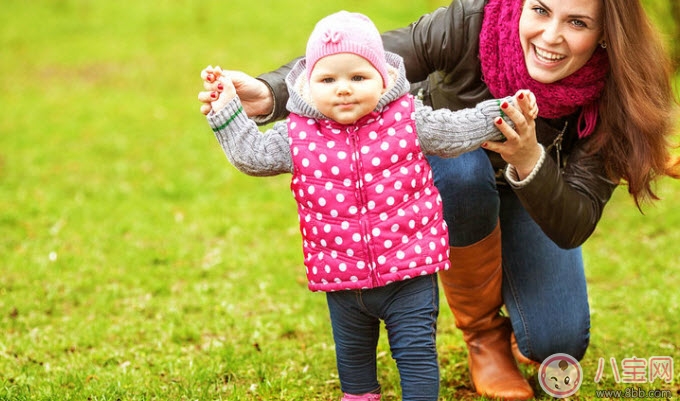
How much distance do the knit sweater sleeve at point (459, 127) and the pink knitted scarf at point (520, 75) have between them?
39 cm

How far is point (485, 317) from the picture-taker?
3.59 meters

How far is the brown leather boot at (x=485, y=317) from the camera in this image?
3439 millimetres

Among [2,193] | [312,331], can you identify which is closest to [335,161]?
[312,331]

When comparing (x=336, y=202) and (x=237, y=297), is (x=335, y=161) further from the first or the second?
(x=237, y=297)

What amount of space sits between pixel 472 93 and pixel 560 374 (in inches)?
47.2

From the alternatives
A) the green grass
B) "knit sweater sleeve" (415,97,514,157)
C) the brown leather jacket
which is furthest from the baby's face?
the green grass

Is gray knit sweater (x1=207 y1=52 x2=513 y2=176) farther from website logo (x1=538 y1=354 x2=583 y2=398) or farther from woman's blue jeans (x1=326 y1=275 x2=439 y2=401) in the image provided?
website logo (x1=538 y1=354 x2=583 y2=398)

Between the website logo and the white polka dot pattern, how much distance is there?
101 cm

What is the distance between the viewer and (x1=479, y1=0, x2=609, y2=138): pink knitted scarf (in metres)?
3.08

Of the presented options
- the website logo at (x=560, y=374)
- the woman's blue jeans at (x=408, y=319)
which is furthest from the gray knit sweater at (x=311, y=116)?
the website logo at (x=560, y=374)

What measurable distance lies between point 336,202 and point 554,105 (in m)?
0.93

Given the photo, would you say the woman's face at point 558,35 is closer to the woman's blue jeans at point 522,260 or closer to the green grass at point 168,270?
the woman's blue jeans at point 522,260

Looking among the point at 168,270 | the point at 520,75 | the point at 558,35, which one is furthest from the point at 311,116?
the point at 168,270

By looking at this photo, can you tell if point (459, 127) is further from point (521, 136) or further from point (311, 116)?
point (311, 116)
